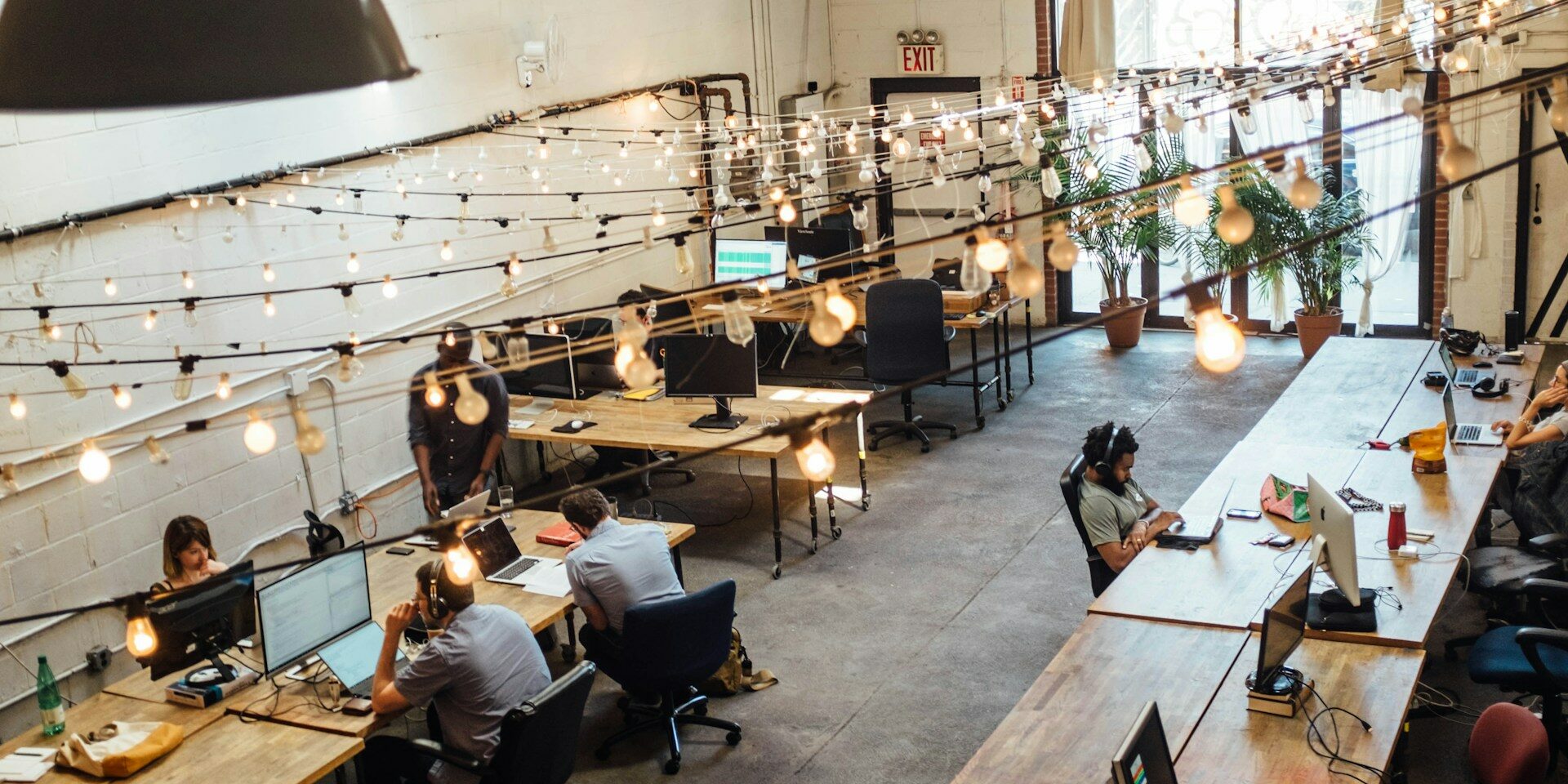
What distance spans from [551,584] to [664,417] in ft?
8.02

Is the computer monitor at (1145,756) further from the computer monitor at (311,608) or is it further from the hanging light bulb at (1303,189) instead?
the computer monitor at (311,608)

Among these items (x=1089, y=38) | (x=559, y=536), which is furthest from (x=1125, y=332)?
(x=559, y=536)

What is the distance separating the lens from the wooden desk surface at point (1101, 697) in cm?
429

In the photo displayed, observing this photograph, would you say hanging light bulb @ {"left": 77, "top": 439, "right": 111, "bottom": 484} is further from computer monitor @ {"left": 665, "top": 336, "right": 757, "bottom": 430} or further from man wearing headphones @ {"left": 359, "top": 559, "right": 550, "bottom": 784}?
computer monitor @ {"left": 665, "top": 336, "right": 757, "bottom": 430}

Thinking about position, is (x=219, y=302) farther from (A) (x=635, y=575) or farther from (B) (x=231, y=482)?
(A) (x=635, y=575)

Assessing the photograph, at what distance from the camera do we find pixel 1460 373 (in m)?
8.19

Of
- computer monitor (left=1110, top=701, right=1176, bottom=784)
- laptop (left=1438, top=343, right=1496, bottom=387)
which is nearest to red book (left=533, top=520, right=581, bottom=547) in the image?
computer monitor (left=1110, top=701, right=1176, bottom=784)

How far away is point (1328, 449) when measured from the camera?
707 centimetres

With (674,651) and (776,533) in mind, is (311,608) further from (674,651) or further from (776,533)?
(776,533)

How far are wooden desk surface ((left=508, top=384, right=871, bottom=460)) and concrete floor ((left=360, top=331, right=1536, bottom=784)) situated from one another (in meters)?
0.69

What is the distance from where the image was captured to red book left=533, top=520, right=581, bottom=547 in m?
6.58

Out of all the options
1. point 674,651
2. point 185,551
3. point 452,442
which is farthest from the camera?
point 452,442

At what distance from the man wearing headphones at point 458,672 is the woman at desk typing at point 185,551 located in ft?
4.14

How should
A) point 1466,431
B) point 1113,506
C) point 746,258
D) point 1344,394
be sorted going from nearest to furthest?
point 1113,506 < point 1466,431 < point 1344,394 < point 746,258
